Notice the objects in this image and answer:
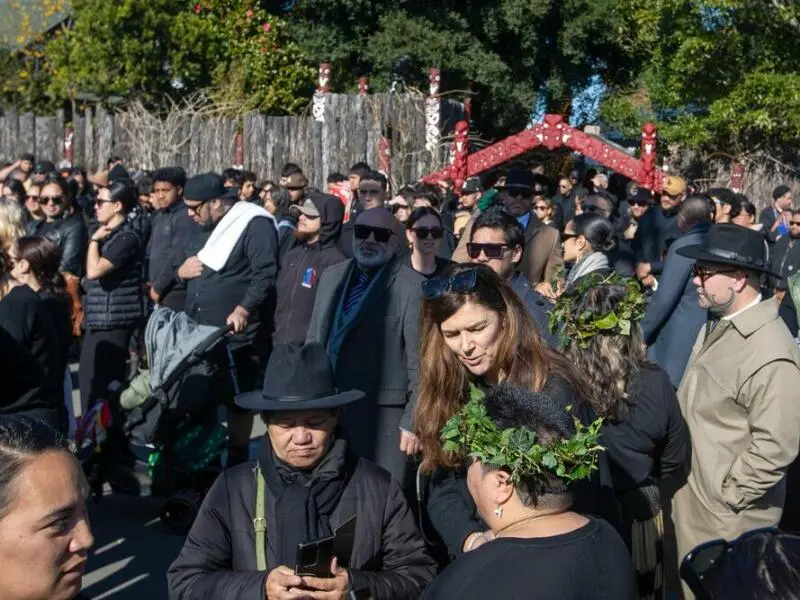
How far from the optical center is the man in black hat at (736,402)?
188 inches

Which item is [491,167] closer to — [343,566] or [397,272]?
[397,272]

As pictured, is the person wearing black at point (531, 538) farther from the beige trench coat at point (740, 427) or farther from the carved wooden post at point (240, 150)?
the carved wooden post at point (240, 150)

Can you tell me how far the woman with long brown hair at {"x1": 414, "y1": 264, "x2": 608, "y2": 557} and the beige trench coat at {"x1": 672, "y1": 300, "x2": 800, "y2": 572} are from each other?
1.13m

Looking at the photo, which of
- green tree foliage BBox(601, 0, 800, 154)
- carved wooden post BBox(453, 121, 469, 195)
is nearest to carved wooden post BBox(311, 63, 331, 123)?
carved wooden post BBox(453, 121, 469, 195)

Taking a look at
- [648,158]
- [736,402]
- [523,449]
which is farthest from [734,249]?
[648,158]

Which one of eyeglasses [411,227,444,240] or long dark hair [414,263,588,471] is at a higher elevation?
eyeglasses [411,227,444,240]

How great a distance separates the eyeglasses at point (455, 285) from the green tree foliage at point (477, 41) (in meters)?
26.0

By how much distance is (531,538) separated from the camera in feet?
9.49

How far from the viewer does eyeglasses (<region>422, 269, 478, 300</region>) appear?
425cm

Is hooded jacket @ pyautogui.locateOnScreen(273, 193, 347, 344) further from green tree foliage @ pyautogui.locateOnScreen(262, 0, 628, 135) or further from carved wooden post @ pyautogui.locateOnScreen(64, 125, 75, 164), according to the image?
green tree foliage @ pyautogui.locateOnScreen(262, 0, 628, 135)

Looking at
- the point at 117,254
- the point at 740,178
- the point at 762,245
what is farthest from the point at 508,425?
the point at 740,178

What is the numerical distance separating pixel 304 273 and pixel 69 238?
2934mm

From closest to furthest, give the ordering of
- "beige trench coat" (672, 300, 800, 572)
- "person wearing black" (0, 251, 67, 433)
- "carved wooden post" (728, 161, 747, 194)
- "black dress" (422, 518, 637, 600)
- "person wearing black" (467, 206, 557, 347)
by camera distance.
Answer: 1. "black dress" (422, 518, 637, 600)
2. "beige trench coat" (672, 300, 800, 572)
3. "person wearing black" (0, 251, 67, 433)
4. "person wearing black" (467, 206, 557, 347)
5. "carved wooden post" (728, 161, 747, 194)

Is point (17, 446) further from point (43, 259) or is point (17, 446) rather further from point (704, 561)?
point (43, 259)
